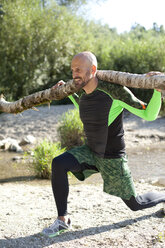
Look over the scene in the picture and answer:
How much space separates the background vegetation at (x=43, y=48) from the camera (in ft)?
43.4

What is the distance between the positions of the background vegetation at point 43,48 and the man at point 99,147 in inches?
387

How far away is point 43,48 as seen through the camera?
46.7ft

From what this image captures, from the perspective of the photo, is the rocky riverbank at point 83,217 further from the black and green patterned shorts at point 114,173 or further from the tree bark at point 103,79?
the tree bark at point 103,79

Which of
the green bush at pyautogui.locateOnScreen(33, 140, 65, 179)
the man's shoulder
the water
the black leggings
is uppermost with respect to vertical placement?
the man's shoulder

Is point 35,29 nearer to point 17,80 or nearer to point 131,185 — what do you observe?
point 17,80

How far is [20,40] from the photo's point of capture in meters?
13.6

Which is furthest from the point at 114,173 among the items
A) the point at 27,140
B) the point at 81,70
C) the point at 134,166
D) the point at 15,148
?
the point at 27,140

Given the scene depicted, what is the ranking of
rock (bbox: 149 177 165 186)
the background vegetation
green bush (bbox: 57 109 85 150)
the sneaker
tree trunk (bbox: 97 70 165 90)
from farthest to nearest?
the background vegetation → green bush (bbox: 57 109 85 150) → rock (bbox: 149 177 165 186) → the sneaker → tree trunk (bbox: 97 70 165 90)

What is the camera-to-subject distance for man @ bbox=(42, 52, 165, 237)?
295 centimetres

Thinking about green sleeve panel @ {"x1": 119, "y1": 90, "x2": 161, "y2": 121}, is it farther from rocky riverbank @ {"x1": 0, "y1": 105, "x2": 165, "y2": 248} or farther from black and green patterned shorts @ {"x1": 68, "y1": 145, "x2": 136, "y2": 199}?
rocky riverbank @ {"x1": 0, "y1": 105, "x2": 165, "y2": 248}

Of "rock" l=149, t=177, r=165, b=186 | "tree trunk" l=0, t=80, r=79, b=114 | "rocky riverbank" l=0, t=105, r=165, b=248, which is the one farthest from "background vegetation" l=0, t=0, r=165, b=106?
"tree trunk" l=0, t=80, r=79, b=114

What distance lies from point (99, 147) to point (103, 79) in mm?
606

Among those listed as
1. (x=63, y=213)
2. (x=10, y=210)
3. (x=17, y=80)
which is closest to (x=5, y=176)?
(x=10, y=210)

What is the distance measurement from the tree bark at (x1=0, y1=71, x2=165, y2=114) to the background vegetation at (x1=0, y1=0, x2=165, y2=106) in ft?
31.0
